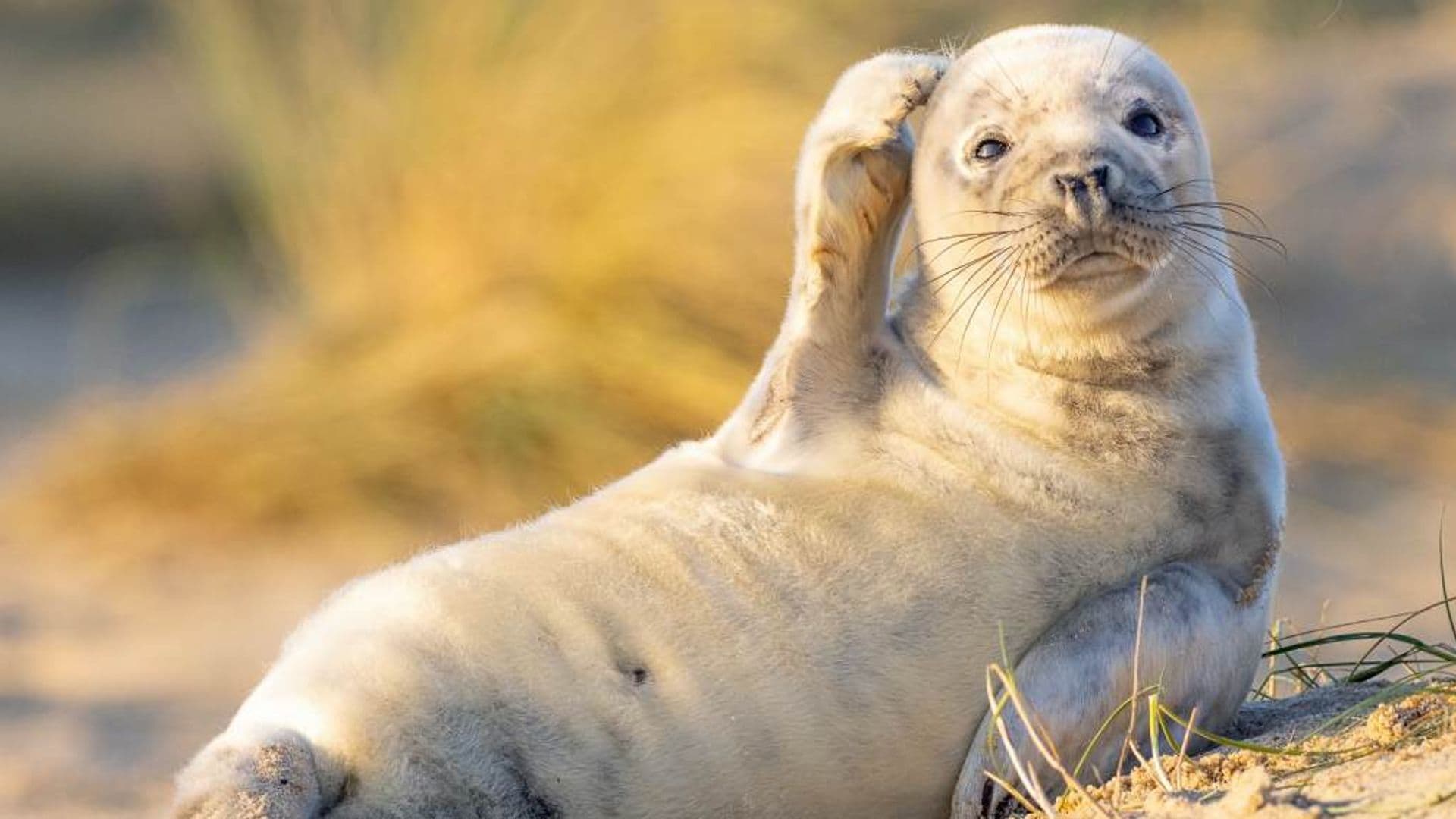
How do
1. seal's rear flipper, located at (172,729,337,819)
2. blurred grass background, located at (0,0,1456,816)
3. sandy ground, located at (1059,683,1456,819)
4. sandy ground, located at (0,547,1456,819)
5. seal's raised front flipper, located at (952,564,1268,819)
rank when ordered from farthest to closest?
1. blurred grass background, located at (0,0,1456,816)
2. sandy ground, located at (0,547,1456,819)
3. seal's raised front flipper, located at (952,564,1268,819)
4. seal's rear flipper, located at (172,729,337,819)
5. sandy ground, located at (1059,683,1456,819)

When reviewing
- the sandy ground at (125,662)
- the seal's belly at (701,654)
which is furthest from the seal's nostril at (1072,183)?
the sandy ground at (125,662)

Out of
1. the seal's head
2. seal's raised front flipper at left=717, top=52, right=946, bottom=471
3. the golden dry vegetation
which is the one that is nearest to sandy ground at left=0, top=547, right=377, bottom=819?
the golden dry vegetation

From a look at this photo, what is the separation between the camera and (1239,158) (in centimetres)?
850

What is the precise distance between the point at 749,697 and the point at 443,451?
4801 mm

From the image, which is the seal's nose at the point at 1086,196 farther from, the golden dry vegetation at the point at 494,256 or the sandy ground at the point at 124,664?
the golden dry vegetation at the point at 494,256

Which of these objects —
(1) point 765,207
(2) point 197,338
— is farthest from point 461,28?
(2) point 197,338

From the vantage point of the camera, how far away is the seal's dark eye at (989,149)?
351 cm

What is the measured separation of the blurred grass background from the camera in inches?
293

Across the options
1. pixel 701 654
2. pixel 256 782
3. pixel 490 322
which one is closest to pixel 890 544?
pixel 701 654

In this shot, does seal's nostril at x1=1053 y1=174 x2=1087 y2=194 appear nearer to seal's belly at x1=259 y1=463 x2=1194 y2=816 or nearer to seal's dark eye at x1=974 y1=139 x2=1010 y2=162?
seal's dark eye at x1=974 y1=139 x2=1010 y2=162

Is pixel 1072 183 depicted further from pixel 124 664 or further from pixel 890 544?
pixel 124 664

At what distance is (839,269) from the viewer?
11.8 feet

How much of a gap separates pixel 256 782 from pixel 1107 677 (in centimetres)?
121

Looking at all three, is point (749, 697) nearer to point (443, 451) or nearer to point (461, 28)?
point (443, 451)
